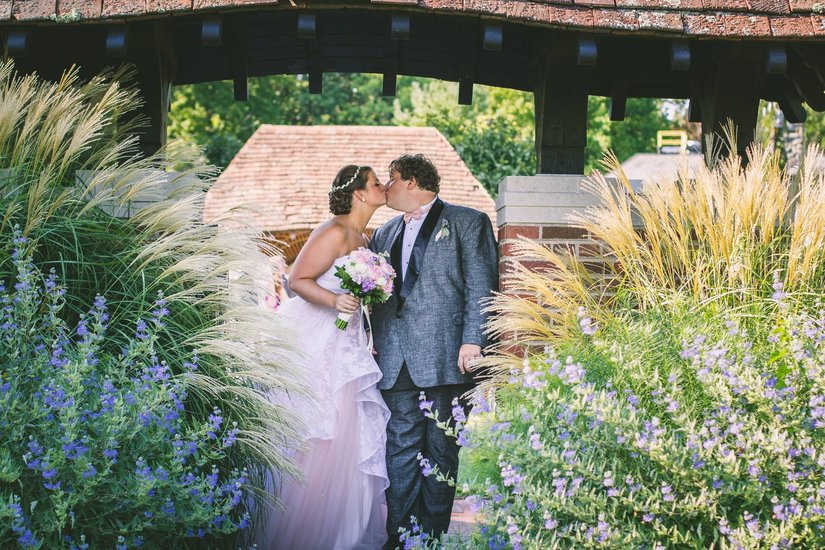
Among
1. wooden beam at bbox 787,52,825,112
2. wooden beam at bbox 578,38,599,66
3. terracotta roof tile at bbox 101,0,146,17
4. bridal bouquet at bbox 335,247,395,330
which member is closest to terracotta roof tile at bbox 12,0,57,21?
terracotta roof tile at bbox 101,0,146,17

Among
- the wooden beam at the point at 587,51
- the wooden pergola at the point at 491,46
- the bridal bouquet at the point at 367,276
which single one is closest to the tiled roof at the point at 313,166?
the wooden pergola at the point at 491,46

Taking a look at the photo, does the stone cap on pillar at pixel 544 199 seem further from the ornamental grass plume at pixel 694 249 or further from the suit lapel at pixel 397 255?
the suit lapel at pixel 397 255

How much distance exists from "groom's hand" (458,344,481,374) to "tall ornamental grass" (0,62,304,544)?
3.91 feet

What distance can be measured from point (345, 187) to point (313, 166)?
1903cm

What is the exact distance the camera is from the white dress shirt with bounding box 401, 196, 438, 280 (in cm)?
585

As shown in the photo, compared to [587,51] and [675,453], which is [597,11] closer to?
[587,51]

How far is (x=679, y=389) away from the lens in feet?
12.8

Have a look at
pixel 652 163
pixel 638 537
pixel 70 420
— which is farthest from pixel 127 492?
pixel 652 163

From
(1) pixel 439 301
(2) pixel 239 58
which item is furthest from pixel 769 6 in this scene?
(2) pixel 239 58

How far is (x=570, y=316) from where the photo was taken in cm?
505

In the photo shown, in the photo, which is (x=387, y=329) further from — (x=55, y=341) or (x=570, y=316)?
(x=55, y=341)

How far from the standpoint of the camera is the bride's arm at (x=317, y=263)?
19.1ft

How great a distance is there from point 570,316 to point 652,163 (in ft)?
106

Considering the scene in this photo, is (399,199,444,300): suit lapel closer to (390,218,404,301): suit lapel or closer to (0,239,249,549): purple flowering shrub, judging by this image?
(390,218,404,301): suit lapel
